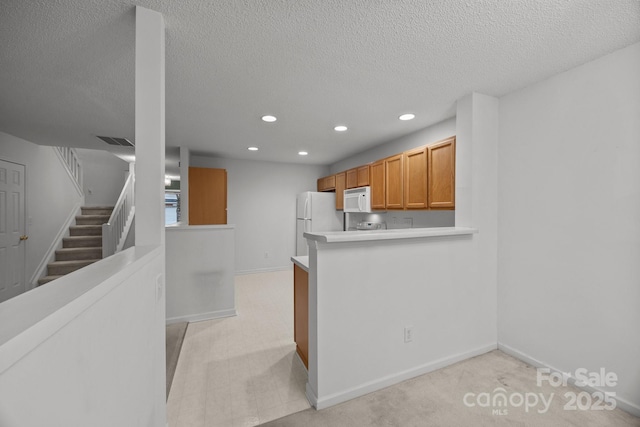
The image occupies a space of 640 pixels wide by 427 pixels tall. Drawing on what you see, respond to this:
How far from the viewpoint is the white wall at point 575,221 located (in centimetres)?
164

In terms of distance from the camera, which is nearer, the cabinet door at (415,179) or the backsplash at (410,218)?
the cabinet door at (415,179)

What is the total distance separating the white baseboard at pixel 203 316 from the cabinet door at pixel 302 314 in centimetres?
119

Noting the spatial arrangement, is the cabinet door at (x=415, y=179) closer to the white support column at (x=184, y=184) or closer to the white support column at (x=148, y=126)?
the white support column at (x=148, y=126)

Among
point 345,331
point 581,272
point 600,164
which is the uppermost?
point 600,164

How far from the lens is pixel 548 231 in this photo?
2.03 m

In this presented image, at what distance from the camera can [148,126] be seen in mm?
1359

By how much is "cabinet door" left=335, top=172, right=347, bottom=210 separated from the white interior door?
4700 millimetres

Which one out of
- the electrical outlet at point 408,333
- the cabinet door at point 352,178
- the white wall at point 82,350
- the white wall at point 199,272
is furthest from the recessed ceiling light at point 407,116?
the white wall at point 82,350

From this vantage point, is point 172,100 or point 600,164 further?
point 172,100

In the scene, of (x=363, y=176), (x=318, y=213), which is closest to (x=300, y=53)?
(x=363, y=176)

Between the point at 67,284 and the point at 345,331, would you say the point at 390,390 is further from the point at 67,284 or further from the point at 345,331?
the point at 67,284

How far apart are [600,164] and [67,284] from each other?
9.18 ft

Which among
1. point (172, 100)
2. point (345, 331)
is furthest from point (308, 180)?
point (345, 331)

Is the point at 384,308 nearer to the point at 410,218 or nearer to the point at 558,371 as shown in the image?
the point at 558,371
